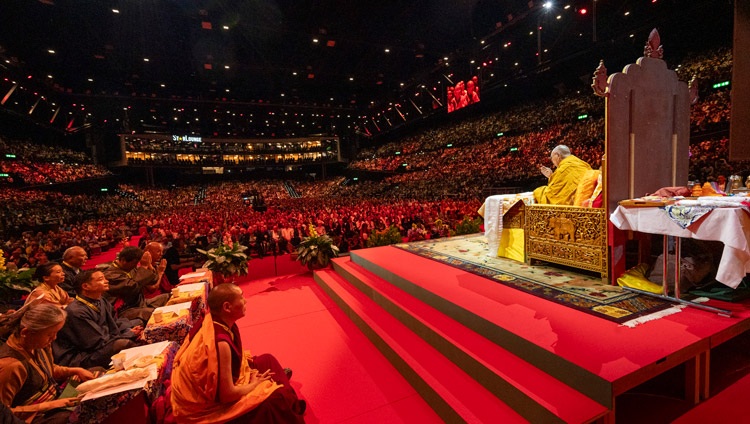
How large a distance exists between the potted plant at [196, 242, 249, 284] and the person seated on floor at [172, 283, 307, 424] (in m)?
3.99

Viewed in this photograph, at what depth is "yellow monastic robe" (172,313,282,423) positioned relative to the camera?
1.79 m

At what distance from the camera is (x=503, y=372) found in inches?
86.2

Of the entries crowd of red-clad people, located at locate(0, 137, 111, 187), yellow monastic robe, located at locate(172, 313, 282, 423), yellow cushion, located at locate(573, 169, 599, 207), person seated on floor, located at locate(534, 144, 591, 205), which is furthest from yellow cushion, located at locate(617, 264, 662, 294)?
crowd of red-clad people, located at locate(0, 137, 111, 187)

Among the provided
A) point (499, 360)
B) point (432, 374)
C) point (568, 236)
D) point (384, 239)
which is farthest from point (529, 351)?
point (384, 239)

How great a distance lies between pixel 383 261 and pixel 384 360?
2.06m

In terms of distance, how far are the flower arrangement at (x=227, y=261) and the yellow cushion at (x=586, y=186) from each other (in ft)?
17.6

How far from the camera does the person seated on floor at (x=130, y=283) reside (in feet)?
12.3

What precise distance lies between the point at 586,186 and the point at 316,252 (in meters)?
4.58

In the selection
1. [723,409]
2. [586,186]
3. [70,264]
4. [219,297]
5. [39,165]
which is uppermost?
[39,165]

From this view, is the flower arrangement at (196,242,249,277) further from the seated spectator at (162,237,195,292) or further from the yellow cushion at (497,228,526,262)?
the yellow cushion at (497,228,526,262)

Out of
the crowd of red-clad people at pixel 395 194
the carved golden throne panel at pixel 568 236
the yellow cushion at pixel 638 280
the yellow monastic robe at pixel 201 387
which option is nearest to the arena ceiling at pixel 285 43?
the crowd of red-clad people at pixel 395 194

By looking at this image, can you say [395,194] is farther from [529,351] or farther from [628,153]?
[529,351]

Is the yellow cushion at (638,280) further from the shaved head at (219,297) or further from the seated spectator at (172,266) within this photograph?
the seated spectator at (172,266)

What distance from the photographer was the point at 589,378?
1899mm
